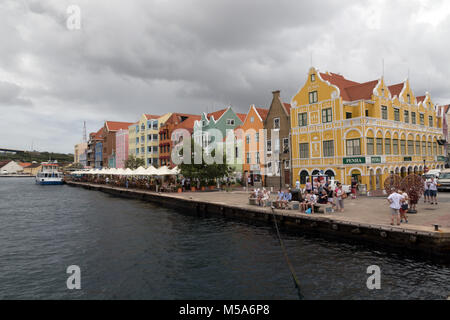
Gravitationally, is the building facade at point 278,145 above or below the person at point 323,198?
above

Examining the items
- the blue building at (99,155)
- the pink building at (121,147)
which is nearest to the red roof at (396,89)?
the pink building at (121,147)

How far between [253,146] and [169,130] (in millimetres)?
27587

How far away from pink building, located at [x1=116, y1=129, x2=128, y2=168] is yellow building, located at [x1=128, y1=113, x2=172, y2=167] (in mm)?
6451

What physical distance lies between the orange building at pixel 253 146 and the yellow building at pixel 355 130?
7.19 metres

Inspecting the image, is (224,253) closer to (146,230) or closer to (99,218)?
(146,230)

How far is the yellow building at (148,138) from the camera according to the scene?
74.9 meters

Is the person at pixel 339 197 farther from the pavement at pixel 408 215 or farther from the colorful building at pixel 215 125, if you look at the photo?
the colorful building at pixel 215 125

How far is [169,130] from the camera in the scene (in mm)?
68562

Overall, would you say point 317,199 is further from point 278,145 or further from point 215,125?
point 215,125

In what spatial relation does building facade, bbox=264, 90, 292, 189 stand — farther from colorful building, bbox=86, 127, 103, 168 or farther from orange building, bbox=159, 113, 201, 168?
colorful building, bbox=86, 127, 103, 168

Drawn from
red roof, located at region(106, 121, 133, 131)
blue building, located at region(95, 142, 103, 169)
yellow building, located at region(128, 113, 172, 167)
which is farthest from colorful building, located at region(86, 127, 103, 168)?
yellow building, located at region(128, 113, 172, 167)

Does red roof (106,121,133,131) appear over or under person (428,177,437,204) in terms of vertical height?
over

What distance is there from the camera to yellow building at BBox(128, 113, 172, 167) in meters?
74.9

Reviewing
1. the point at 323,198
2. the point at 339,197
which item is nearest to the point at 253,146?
the point at 323,198
